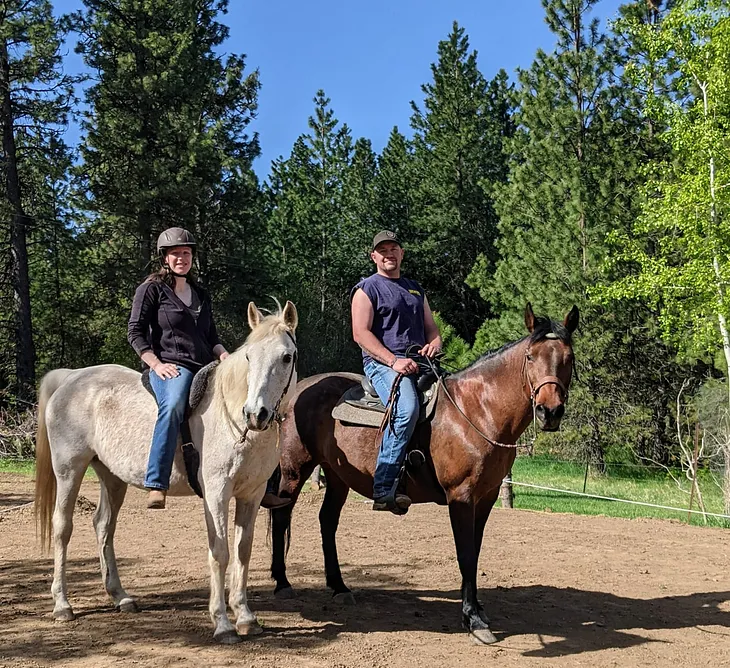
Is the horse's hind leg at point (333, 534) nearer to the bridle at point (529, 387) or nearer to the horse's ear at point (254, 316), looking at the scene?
the bridle at point (529, 387)

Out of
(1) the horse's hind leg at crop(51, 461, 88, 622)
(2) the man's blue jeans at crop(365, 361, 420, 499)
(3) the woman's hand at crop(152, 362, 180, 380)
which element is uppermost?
(3) the woman's hand at crop(152, 362, 180, 380)

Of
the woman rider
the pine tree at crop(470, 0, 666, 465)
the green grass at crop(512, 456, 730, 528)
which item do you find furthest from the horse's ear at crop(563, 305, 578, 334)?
the pine tree at crop(470, 0, 666, 465)

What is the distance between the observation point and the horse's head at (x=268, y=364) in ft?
13.6

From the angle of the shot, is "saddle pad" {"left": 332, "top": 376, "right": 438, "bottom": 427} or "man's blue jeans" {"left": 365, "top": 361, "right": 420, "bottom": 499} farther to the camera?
"saddle pad" {"left": 332, "top": 376, "right": 438, "bottom": 427}

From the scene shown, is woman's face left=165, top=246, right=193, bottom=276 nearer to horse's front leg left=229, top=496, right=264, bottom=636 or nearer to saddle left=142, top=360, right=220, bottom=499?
saddle left=142, top=360, right=220, bottom=499

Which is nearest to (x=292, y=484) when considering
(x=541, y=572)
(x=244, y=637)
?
(x=244, y=637)

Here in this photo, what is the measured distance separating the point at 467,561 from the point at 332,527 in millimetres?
1409

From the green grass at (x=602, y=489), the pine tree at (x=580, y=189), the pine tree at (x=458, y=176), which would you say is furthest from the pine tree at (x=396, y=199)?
the green grass at (x=602, y=489)

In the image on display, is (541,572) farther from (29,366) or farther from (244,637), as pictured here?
(29,366)

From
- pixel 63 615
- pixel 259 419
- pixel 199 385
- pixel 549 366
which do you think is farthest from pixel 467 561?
pixel 63 615

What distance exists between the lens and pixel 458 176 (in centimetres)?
3531

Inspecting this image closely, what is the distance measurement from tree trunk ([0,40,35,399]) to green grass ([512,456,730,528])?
1387 cm

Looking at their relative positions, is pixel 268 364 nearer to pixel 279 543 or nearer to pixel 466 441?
pixel 466 441

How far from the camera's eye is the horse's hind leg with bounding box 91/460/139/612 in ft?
17.7
